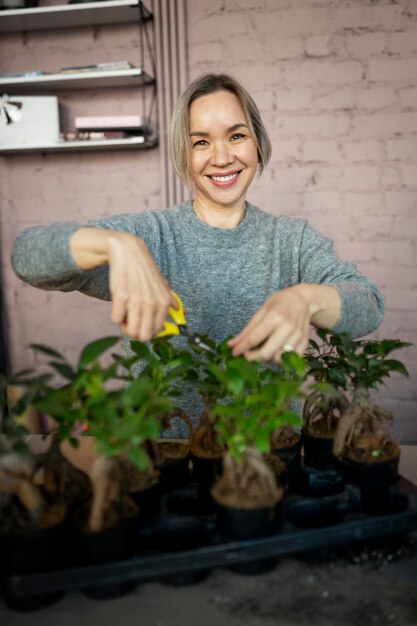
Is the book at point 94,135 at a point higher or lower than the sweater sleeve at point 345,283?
higher

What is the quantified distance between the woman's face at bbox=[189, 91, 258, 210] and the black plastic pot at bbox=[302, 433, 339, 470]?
72 cm

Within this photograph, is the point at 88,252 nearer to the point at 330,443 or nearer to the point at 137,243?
the point at 137,243

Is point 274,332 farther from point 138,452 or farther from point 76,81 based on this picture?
point 76,81

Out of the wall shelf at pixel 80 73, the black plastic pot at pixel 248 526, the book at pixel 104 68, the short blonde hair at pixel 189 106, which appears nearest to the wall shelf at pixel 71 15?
the wall shelf at pixel 80 73

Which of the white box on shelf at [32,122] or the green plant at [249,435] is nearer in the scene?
the green plant at [249,435]

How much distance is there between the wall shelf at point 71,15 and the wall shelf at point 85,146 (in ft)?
1.67

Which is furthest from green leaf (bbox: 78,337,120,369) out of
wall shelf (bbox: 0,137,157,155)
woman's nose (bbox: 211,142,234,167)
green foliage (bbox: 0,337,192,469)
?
wall shelf (bbox: 0,137,157,155)

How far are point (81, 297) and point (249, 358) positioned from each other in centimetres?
188

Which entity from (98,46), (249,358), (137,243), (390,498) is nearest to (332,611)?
(390,498)

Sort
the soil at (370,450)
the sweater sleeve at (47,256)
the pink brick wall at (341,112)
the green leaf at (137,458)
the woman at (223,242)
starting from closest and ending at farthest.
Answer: the green leaf at (137,458) < the soil at (370,450) < the sweater sleeve at (47,256) < the woman at (223,242) < the pink brick wall at (341,112)

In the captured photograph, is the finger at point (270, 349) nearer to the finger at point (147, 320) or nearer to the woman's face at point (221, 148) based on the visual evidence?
the finger at point (147, 320)

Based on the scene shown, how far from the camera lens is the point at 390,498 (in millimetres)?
814

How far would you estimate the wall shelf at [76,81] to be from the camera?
2.16 m

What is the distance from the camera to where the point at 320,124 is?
2.31 metres
